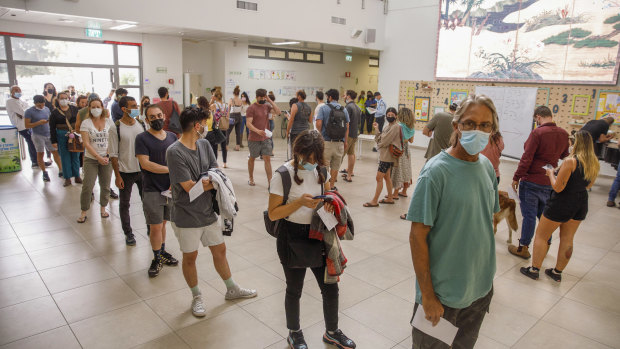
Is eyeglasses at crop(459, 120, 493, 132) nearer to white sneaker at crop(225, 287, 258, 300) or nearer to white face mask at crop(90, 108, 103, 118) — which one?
white sneaker at crop(225, 287, 258, 300)

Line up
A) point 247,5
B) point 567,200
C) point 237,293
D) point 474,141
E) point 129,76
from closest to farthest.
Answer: point 474,141 → point 237,293 → point 567,200 → point 247,5 → point 129,76

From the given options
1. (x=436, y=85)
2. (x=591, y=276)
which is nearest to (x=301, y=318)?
(x=591, y=276)

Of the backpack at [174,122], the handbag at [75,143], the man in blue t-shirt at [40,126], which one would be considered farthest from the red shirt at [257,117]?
the man in blue t-shirt at [40,126]

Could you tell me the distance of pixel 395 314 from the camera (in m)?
3.30

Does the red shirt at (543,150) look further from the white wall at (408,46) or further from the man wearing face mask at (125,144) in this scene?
the white wall at (408,46)

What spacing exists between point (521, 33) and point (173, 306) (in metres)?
10.5

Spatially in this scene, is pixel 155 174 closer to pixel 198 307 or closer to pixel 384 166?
pixel 198 307

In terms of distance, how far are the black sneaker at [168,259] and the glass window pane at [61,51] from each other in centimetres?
898

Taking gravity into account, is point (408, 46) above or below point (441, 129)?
above

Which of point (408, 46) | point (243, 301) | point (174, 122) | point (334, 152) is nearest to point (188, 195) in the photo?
point (243, 301)

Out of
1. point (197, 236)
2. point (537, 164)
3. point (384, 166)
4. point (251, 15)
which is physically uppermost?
point (251, 15)

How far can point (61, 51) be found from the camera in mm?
10555

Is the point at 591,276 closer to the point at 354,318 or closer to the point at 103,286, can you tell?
the point at 354,318

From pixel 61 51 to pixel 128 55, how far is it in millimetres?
1633
